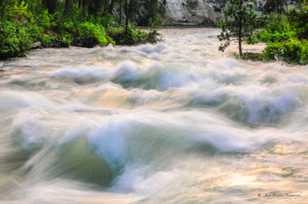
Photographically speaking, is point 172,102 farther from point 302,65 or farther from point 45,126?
point 302,65

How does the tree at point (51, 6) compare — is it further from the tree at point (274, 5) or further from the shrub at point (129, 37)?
the tree at point (274, 5)

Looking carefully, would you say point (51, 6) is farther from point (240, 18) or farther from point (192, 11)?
point (192, 11)

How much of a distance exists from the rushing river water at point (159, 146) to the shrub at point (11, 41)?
8432 mm

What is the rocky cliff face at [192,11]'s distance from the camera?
67750 millimetres

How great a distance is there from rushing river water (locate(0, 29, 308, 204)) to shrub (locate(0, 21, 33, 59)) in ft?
27.7

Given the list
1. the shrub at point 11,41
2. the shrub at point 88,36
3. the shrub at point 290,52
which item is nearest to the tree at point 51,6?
the shrub at point 88,36

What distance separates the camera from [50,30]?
2711 centimetres

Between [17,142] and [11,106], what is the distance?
216 cm

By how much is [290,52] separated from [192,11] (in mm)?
54471

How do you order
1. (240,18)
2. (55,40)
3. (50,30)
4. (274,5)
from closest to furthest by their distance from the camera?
(240,18) < (55,40) < (50,30) < (274,5)

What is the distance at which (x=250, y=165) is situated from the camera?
563cm

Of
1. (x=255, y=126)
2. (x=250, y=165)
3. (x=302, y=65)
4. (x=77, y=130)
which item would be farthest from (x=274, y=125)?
(x=302, y=65)

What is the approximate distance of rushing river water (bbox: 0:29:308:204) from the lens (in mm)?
5039

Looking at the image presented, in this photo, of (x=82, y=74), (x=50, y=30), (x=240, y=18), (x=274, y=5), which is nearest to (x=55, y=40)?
(x=50, y=30)
